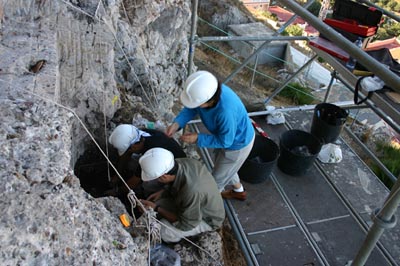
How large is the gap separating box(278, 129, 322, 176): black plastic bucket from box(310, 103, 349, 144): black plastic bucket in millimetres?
254

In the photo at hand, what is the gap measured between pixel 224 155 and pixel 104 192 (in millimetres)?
1495

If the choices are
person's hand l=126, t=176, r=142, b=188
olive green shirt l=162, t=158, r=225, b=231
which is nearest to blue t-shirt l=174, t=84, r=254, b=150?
olive green shirt l=162, t=158, r=225, b=231

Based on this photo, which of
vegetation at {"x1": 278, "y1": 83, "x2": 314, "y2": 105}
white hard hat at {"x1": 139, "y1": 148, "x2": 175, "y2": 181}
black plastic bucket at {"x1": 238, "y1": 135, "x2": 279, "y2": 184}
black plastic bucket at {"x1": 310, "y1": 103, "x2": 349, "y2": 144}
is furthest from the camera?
vegetation at {"x1": 278, "y1": 83, "x2": 314, "y2": 105}

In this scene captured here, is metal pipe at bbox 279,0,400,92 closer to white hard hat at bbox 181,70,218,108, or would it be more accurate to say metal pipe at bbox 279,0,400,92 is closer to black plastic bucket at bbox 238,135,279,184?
white hard hat at bbox 181,70,218,108

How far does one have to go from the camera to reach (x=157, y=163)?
3430 millimetres

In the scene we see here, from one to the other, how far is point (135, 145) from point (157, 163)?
768 millimetres

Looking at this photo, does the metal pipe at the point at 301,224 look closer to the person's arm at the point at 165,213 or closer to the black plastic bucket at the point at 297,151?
the black plastic bucket at the point at 297,151

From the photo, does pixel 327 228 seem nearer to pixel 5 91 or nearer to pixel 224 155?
pixel 224 155

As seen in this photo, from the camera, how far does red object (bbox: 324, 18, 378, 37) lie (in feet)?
14.9

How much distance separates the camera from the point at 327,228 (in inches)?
174

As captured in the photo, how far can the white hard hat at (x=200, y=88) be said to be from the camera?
3504 millimetres

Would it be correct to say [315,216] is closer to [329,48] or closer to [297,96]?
[329,48]

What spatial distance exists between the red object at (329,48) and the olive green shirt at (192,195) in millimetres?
2102

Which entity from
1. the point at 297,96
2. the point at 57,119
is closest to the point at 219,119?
the point at 57,119
